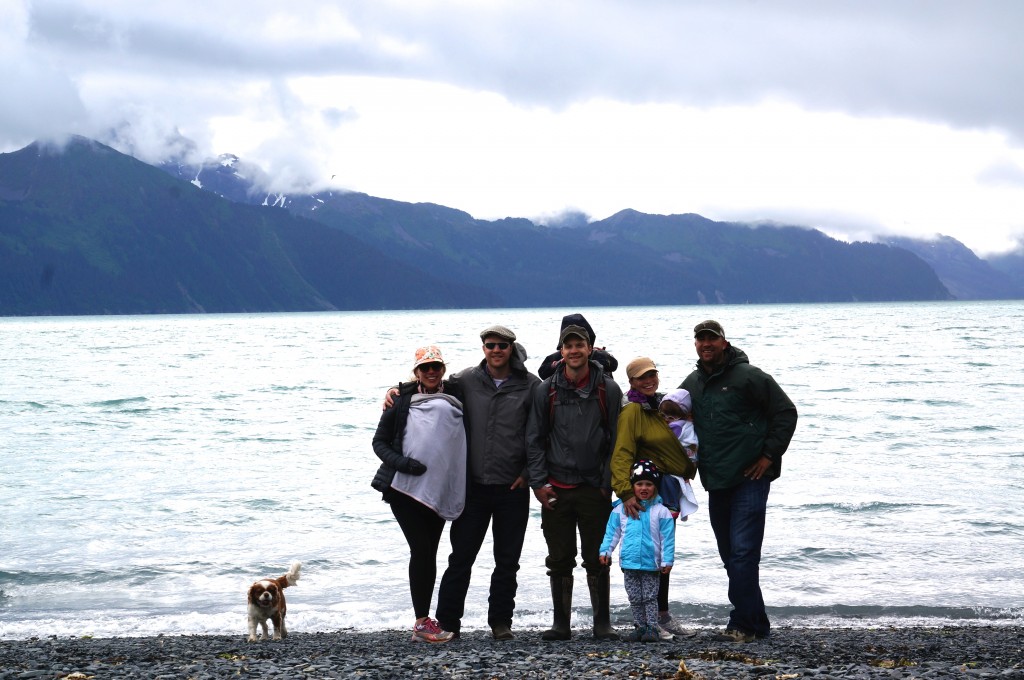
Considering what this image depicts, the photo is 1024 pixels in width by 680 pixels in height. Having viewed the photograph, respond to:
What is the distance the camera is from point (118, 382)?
56.1 meters

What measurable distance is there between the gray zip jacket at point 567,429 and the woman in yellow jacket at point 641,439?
0.55ft

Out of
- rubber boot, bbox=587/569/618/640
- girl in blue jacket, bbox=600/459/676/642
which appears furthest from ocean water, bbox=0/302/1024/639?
girl in blue jacket, bbox=600/459/676/642

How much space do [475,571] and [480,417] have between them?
6.21m

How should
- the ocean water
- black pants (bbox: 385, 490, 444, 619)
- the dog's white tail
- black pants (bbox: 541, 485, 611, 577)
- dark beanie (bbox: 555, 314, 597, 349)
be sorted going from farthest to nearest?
the ocean water < the dog's white tail < black pants (bbox: 385, 490, 444, 619) < black pants (bbox: 541, 485, 611, 577) < dark beanie (bbox: 555, 314, 597, 349)

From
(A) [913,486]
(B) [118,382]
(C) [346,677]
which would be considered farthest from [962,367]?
(C) [346,677]

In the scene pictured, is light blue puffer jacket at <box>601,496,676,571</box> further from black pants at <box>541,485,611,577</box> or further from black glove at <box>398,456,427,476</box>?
black glove at <box>398,456,427,476</box>

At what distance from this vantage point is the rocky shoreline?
7172 mm

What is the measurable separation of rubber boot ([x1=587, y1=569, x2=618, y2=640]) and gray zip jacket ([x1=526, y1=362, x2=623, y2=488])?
96cm

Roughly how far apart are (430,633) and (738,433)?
3.07 metres

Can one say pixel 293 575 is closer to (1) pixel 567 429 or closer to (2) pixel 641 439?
(1) pixel 567 429

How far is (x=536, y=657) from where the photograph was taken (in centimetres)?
779

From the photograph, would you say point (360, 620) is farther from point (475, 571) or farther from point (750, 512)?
point (750, 512)

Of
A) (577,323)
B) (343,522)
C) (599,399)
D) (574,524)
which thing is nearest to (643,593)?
(574,524)

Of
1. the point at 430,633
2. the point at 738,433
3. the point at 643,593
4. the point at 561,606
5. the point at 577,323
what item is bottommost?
the point at 430,633
